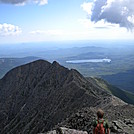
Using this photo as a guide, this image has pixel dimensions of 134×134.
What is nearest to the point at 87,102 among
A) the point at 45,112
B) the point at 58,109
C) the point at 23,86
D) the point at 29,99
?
the point at 58,109

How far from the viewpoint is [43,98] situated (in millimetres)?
75500

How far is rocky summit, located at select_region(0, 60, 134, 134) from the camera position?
5866 cm

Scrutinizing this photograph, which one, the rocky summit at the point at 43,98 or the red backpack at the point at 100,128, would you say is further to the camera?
the rocky summit at the point at 43,98

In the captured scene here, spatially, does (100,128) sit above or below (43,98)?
above

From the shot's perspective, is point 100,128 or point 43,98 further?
point 43,98

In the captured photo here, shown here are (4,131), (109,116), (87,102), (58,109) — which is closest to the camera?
(109,116)

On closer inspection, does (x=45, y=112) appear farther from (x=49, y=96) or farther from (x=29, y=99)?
(x=29, y=99)

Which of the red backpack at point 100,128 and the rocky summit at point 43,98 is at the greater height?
the red backpack at point 100,128

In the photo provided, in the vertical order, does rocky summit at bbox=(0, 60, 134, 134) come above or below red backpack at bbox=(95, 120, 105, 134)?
below

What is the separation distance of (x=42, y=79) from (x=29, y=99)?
8.73 m

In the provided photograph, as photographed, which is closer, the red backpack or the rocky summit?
the red backpack

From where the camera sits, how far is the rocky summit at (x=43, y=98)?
5866 cm

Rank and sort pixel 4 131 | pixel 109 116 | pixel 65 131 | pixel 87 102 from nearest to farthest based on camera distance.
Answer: pixel 65 131 < pixel 109 116 < pixel 87 102 < pixel 4 131

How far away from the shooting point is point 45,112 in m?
67.0
